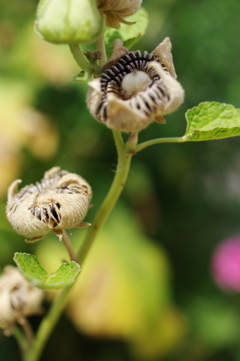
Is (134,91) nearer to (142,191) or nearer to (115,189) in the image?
(115,189)

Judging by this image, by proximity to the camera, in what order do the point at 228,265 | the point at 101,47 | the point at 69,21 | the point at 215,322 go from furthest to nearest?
the point at 215,322
the point at 228,265
the point at 101,47
the point at 69,21

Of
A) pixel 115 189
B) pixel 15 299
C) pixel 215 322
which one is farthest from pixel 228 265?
pixel 115 189

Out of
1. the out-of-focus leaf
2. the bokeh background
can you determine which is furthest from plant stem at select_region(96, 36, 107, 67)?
the out-of-focus leaf

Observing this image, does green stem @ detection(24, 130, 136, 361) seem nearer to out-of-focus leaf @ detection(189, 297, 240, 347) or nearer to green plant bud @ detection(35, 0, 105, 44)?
green plant bud @ detection(35, 0, 105, 44)

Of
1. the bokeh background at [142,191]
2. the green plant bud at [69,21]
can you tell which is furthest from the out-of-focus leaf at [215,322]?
the green plant bud at [69,21]

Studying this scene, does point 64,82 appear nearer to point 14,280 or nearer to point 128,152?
point 14,280

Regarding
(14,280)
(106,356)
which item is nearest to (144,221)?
(106,356)
